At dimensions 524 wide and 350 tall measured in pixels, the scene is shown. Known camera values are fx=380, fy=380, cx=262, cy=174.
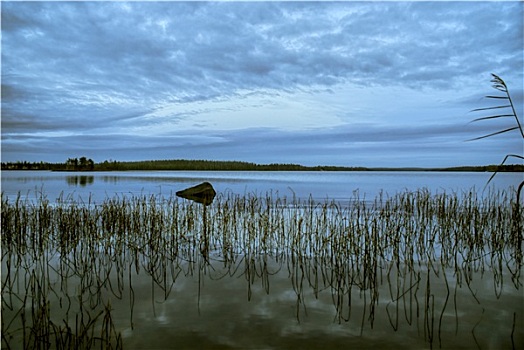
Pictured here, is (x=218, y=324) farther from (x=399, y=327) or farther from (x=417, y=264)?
(x=417, y=264)

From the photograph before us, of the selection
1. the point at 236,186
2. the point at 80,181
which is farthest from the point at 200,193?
the point at 80,181

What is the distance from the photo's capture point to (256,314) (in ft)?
16.4

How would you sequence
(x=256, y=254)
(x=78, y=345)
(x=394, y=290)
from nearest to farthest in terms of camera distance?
(x=78, y=345)
(x=394, y=290)
(x=256, y=254)

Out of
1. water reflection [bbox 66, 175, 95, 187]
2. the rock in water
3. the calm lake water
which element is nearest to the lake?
the calm lake water

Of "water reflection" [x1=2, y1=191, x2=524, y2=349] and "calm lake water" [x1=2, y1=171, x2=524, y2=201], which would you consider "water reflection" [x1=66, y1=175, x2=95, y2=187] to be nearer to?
"calm lake water" [x1=2, y1=171, x2=524, y2=201]

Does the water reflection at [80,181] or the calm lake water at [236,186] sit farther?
the water reflection at [80,181]

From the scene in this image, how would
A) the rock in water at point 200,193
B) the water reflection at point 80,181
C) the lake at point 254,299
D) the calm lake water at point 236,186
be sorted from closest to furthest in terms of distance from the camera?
the lake at point 254,299 < the rock in water at point 200,193 < the calm lake water at point 236,186 < the water reflection at point 80,181

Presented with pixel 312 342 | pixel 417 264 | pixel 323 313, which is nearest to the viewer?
pixel 312 342

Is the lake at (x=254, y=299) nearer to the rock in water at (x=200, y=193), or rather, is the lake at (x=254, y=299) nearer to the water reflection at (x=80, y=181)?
the rock in water at (x=200, y=193)

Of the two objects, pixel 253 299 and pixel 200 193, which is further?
pixel 200 193

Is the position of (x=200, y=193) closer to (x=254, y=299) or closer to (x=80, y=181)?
Result: (x=254, y=299)

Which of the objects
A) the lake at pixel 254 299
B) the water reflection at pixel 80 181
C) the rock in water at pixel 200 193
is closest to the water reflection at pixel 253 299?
the lake at pixel 254 299

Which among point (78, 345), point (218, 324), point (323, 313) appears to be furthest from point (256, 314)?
point (78, 345)

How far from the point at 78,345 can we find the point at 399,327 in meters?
3.65
